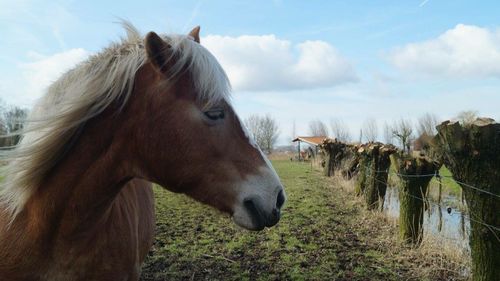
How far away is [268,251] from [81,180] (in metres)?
4.38

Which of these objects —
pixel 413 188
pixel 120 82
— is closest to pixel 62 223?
pixel 120 82

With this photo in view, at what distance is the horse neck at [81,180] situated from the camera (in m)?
2.16

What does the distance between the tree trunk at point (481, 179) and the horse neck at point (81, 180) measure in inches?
122

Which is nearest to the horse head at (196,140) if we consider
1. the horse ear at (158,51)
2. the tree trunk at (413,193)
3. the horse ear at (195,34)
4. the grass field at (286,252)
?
the horse ear at (158,51)

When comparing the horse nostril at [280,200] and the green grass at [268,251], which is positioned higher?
the horse nostril at [280,200]

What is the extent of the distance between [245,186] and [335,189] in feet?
45.1

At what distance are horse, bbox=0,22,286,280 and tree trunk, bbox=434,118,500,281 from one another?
2475 mm

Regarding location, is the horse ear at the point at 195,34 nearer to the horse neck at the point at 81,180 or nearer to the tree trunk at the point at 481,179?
the horse neck at the point at 81,180

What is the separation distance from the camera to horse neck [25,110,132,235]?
2.16 m

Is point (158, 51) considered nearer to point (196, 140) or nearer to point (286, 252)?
point (196, 140)

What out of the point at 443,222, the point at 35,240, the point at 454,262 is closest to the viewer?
the point at 35,240

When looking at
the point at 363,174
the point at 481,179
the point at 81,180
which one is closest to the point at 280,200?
the point at 81,180

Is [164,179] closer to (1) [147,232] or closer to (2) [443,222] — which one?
(1) [147,232]

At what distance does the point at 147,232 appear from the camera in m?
3.45
